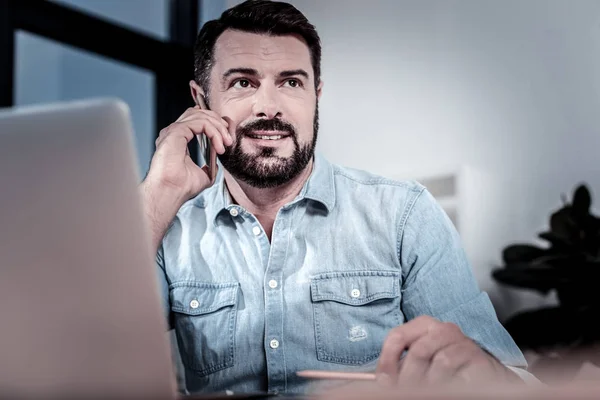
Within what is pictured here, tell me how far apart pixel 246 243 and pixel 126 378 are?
43.8 inches

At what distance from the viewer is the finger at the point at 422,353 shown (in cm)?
91

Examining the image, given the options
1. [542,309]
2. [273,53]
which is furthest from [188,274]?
[542,309]

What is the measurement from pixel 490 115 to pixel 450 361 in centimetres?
186

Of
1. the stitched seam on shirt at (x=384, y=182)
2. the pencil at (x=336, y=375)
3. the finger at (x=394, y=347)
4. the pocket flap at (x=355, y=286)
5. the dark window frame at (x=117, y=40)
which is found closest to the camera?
the pencil at (x=336, y=375)

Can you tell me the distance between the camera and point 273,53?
5.81 ft

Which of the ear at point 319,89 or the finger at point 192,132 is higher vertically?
the ear at point 319,89

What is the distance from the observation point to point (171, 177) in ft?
5.08

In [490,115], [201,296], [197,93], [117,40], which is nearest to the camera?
[201,296]

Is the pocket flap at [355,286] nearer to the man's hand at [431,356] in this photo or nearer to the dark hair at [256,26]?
the dark hair at [256,26]

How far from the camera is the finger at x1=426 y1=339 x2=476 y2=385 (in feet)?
3.02

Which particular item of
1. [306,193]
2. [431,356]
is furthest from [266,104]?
[431,356]

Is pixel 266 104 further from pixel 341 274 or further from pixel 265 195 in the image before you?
pixel 341 274

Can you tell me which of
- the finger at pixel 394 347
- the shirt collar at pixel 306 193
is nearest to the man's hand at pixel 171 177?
the shirt collar at pixel 306 193

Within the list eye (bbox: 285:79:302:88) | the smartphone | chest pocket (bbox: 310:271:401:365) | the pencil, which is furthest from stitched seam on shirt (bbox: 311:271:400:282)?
the pencil
